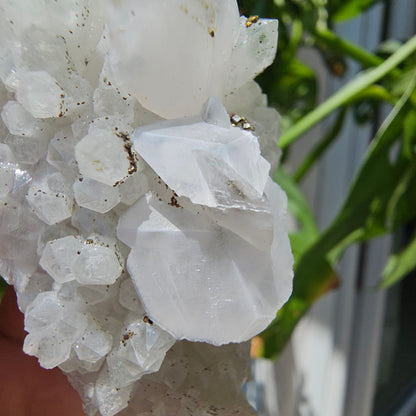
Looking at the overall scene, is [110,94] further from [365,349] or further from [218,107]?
[365,349]

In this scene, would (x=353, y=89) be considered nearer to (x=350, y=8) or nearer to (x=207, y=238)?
(x=350, y=8)

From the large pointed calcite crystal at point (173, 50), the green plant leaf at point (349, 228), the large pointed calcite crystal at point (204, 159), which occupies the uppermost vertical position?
the large pointed calcite crystal at point (173, 50)

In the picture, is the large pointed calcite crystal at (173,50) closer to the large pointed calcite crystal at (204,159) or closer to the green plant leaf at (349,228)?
the large pointed calcite crystal at (204,159)

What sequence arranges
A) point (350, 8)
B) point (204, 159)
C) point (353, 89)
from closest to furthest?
point (204, 159), point (353, 89), point (350, 8)

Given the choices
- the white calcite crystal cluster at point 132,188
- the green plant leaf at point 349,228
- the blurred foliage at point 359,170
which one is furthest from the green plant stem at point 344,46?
the white calcite crystal cluster at point 132,188

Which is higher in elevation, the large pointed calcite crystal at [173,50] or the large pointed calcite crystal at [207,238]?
the large pointed calcite crystal at [173,50]

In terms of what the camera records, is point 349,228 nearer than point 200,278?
No

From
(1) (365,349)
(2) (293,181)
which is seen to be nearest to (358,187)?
(2) (293,181)

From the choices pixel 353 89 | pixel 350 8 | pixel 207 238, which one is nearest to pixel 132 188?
pixel 207 238

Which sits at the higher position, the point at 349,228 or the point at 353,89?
the point at 353,89
